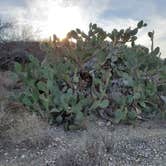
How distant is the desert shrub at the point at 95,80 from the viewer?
27.1 ft

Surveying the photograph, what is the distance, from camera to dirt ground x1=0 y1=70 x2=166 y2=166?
6.52 m

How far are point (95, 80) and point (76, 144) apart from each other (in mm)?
1745

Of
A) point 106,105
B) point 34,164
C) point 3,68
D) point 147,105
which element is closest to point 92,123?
point 106,105

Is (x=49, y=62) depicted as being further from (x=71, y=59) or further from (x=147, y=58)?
(x=147, y=58)

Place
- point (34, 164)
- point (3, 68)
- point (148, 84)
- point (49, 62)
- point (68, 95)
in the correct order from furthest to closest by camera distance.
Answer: point (3, 68), point (49, 62), point (148, 84), point (68, 95), point (34, 164)

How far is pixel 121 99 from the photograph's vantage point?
848 centimetres

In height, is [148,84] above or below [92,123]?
above

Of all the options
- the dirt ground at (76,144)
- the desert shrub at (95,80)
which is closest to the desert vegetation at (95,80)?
the desert shrub at (95,80)

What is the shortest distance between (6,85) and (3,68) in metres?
4.61

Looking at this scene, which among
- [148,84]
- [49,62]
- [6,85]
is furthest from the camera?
[6,85]

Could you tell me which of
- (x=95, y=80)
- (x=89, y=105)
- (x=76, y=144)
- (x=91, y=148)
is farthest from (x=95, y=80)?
(x=91, y=148)

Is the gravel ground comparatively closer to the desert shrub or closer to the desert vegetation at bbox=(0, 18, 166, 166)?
the desert vegetation at bbox=(0, 18, 166, 166)

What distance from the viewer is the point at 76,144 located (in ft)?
23.7

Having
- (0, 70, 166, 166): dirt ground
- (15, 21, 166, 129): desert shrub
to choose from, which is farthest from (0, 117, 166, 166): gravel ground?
(15, 21, 166, 129): desert shrub
